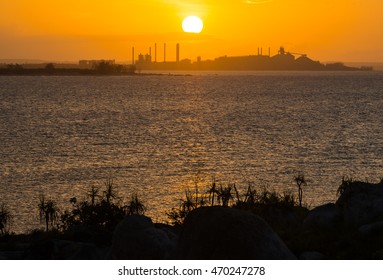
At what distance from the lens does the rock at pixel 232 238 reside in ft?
49.1

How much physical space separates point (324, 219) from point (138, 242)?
7.14 m

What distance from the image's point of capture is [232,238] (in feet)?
49.4

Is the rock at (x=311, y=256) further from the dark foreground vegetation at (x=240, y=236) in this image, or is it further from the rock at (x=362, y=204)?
the rock at (x=362, y=204)

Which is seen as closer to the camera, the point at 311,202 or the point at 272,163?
the point at 311,202

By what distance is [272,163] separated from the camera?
64.9m

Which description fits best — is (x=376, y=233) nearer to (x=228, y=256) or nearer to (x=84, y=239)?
(x=228, y=256)

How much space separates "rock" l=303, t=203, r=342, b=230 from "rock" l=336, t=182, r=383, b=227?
0.26 meters

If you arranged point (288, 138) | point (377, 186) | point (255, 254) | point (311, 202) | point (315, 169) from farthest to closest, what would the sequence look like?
point (288, 138), point (315, 169), point (311, 202), point (377, 186), point (255, 254)

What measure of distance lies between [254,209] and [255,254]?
13.2 m

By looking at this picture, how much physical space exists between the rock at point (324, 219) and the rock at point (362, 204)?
0.84 feet

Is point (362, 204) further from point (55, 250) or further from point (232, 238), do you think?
point (55, 250)

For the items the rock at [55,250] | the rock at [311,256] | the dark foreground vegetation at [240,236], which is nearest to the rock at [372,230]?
the dark foreground vegetation at [240,236]

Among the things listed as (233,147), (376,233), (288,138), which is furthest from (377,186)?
(288,138)
